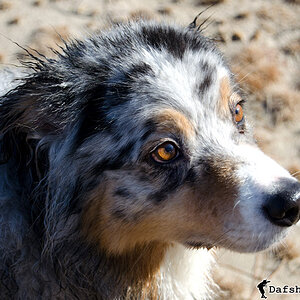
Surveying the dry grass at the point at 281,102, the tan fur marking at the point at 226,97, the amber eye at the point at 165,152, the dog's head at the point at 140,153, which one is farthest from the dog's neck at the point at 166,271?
the dry grass at the point at 281,102

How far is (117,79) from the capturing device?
277 cm

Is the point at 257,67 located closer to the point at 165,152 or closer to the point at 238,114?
the point at 238,114

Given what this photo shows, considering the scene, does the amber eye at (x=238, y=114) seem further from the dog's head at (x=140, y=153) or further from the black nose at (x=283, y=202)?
the black nose at (x=283, y=202)

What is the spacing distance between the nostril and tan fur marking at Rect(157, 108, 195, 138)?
512 millimetres

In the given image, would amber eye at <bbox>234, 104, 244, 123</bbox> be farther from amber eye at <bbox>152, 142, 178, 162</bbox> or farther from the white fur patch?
the white fur patch

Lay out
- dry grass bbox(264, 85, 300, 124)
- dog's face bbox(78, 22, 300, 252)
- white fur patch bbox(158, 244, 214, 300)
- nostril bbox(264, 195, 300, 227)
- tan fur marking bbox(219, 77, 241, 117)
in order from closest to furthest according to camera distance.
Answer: nostril bbox(264, 195, 300, 227), dog's face bbox(78, 22, 300, 252), tan fur marking bbox(219, 77, 241, 117), white fur patch bbox(158, 244, 214, 300), dry grass bbox(264, 85, 300, 124)

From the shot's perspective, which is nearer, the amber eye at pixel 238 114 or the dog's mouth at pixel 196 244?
the dog's mouth at pixel 196 244

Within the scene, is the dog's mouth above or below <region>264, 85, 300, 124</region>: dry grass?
above

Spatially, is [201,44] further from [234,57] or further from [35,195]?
[234,57]

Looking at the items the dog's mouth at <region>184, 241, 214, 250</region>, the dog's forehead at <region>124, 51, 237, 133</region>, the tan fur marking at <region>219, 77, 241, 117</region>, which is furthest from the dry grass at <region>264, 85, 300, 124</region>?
the dog's mouth at <region>184, 241, 214, 250</region>

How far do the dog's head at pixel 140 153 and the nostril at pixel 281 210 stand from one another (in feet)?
0.03

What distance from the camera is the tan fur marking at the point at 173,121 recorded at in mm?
2648

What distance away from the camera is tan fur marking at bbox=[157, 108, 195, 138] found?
2648mm

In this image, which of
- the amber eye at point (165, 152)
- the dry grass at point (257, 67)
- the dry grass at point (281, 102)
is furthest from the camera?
the dry grass at point (257, 67)
